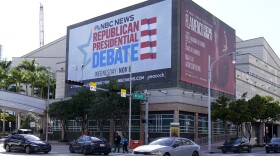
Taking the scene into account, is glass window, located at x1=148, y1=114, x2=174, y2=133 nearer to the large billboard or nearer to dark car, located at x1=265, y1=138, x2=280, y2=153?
the large billboard

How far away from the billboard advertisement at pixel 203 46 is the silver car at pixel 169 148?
2521 centimetres

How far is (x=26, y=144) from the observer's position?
93.7ft

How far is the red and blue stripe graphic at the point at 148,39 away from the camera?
51031 millimetres

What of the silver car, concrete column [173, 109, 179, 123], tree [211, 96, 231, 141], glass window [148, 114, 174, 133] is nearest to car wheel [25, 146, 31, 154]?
the silver car

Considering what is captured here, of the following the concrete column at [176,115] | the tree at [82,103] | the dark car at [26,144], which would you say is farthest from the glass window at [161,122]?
the dark car at [26,144]

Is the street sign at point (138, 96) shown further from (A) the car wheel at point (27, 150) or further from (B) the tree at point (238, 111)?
(A) the car wheel at point (27, 150)

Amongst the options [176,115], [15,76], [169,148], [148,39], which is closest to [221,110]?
[176,115]

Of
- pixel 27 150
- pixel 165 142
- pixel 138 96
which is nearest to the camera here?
pixel 165 142

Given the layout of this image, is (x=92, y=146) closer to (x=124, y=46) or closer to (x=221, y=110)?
(x=221, y=110)

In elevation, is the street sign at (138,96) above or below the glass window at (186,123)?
above

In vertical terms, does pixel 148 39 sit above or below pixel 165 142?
above

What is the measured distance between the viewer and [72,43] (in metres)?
63.8

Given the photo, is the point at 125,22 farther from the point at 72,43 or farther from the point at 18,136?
the point at 18,136

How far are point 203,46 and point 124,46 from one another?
1100 centimetres
